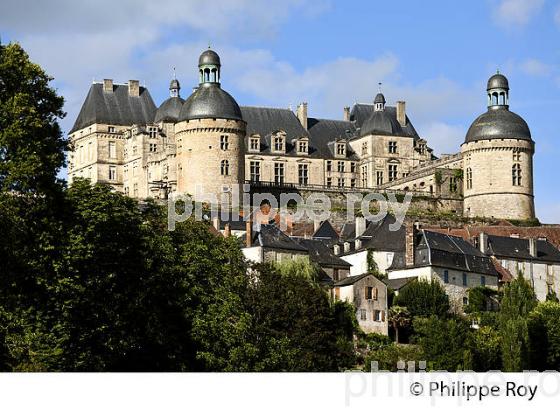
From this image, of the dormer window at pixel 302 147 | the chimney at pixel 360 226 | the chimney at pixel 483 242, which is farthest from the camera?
the dormer window at pixel 302 147

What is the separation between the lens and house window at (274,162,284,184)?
304ft

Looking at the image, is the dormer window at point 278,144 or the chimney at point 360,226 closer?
the chimney at point 360,226

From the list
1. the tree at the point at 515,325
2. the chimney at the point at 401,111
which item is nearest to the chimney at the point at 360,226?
the tree at the point at 515,325

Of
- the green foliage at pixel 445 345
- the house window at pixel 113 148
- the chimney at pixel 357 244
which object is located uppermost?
the house window at pixel 113 148

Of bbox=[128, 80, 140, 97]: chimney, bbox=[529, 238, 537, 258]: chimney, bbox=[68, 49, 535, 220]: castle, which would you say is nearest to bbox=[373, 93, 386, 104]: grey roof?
bbox=[68, 49, 535, 220]: castle

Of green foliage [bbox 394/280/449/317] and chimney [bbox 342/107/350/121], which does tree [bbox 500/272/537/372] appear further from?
chimney [bbox 342/107/350/121]

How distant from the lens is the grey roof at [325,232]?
77562 mm

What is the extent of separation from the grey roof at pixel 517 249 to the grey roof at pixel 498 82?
16673 millimetres

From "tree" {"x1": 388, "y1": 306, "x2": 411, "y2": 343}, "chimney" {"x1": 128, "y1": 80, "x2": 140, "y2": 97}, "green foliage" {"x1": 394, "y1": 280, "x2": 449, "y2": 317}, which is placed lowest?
"tree" {"x1": 388, "y1": 306, "x2": 411, "y2": 343}

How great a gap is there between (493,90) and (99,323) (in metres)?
53.4

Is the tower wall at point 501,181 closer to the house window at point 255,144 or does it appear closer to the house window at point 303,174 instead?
the house window at point 303,174

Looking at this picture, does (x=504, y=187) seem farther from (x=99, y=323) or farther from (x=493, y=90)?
(x=99, y=323)

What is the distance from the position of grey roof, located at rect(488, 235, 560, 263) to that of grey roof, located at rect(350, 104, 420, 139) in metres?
22.1
